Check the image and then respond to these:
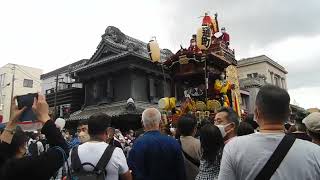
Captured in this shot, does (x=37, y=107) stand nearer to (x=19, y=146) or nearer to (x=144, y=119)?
(x=19, y=146)

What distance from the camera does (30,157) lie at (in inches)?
103

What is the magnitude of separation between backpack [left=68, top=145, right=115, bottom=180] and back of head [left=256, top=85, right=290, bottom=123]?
175 cm

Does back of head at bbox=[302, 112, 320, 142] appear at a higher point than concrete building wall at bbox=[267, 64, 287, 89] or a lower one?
lower

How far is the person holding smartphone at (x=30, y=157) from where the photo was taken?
2539 mm

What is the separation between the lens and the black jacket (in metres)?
2.53

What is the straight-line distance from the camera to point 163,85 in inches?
951

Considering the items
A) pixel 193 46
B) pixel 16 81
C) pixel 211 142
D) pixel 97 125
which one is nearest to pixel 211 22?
pixel 193 46

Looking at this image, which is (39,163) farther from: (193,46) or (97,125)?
(193,46)

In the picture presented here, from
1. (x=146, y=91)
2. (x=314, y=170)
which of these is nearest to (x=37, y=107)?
(x=314, y=170)

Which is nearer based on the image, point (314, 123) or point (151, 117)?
point (314, 123)

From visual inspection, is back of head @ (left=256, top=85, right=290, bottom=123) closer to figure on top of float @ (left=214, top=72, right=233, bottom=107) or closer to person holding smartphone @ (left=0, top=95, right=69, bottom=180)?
person holding smartphone @ (left=0, top=95, right=69, bottom=180)

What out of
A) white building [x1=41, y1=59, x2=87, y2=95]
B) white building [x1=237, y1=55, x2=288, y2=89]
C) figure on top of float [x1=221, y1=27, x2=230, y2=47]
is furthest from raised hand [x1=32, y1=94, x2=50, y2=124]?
white building [x1=237, y1=55, x2=288, y2=89]

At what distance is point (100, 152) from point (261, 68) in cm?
3902

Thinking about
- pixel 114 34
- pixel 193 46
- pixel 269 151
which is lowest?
pixel 269 151
